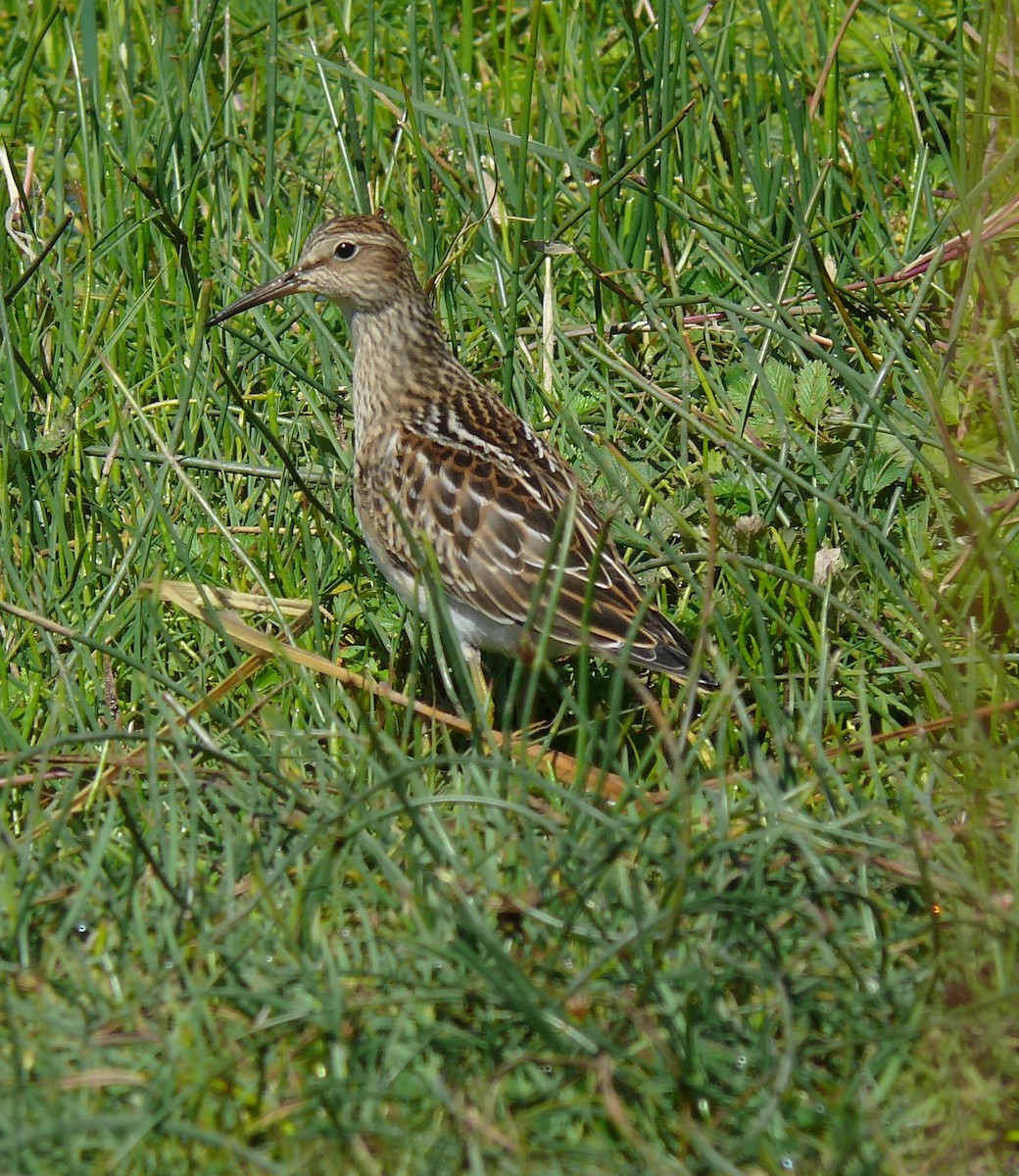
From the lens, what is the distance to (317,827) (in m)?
3.56

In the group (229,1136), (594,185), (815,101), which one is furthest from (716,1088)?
(815,101)

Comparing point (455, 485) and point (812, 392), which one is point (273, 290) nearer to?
point (455, 485)

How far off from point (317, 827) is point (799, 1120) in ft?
3.65

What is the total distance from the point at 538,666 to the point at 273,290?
230 centimetres

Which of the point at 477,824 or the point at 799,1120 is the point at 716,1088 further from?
the point at 477,824

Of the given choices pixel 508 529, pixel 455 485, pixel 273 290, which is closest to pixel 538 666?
pixel 508 529

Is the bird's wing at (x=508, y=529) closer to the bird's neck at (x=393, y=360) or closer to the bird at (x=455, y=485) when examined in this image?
the bird at (x=455, y=485)

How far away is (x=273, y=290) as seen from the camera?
564 cm

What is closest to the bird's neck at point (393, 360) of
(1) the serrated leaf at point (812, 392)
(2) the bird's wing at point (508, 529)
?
(2) the bird's wing at point (508, 529)

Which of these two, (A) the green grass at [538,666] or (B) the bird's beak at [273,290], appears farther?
(B) the bird's beak at [273,290]

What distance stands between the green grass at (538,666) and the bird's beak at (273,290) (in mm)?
105

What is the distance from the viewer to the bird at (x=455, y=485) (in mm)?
4797

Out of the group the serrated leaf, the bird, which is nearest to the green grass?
the serrated leaf

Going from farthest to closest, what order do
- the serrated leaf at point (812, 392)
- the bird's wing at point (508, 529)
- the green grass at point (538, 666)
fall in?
the serrated leaf at point (812, 392), the bird's wing at point (508, 529), the green grass at point (538, 666)
